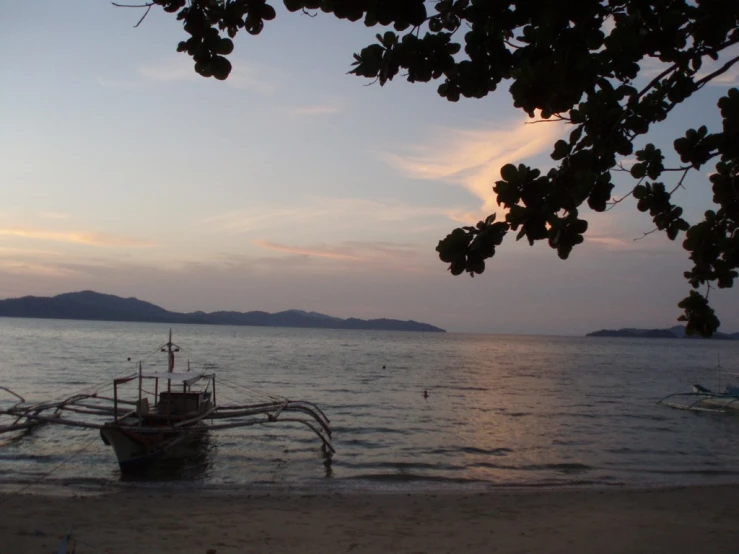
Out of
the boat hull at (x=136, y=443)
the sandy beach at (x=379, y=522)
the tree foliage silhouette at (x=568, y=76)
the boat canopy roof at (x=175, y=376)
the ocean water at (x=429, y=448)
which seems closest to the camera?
the tree foliage silhouette at (x=568, y=76)

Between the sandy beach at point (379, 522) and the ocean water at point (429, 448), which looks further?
the ocean water at point (429, 448)

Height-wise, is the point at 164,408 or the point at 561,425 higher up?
the point at 164,408

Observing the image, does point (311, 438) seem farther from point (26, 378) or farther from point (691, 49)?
point (26, 378)

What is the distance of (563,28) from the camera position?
270 centimetres

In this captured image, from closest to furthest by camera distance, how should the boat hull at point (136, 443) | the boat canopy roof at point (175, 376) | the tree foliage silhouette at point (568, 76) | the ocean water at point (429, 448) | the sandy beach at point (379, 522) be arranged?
1. the tree foliage silhouette at point (568, 76)
2. the sandy beach at point (379, 522)
3. the boat hull at point (136, 443)
4. the ocean water at point (429, 448)
5. the boat canopy roof at point (175, 376)

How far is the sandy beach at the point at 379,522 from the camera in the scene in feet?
28.3

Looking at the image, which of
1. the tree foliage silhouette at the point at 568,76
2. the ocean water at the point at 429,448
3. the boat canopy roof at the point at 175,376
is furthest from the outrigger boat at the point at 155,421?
the tree foliage silhouette at the point at 568,76

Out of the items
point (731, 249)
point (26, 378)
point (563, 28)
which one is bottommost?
point (26, 378)

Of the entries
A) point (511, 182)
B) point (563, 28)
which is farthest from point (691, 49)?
point (511, 182)

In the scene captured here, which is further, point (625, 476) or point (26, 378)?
point (26, 378)

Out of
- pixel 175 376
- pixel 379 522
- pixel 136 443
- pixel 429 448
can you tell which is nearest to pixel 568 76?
pixel 379 522

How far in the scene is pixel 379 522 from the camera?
1000 centimetres

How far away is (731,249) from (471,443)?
54.3 ft

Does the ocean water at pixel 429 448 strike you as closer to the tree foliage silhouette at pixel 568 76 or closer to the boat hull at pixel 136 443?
the boat hull at pixel 136 443
